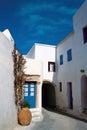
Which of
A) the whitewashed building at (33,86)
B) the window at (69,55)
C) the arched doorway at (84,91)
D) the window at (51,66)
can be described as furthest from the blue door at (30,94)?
the window at (51,66)

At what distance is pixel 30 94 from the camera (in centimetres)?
1304

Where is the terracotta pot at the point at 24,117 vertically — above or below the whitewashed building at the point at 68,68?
below

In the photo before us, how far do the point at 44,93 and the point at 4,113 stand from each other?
626 inches

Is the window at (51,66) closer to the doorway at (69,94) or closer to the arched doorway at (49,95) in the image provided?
the arched doorway at (49,95)

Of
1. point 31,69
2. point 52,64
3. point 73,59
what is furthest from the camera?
point 52,64

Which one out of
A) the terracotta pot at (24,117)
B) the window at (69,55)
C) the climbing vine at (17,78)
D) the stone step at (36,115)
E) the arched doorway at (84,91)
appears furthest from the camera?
the window at (69,55)

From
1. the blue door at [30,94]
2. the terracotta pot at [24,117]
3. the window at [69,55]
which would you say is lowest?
the terracotta pot at [24,117]

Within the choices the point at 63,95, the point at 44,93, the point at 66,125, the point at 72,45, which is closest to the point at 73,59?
the point at 72,45

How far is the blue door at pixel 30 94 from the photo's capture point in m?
12.9

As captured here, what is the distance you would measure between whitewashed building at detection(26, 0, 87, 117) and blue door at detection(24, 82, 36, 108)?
2.66 meters

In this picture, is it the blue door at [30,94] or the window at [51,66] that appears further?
the window at [51,66]

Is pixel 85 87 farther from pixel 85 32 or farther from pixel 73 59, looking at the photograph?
pixel 85 32

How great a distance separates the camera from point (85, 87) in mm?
13555

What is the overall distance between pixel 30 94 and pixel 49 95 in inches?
328
